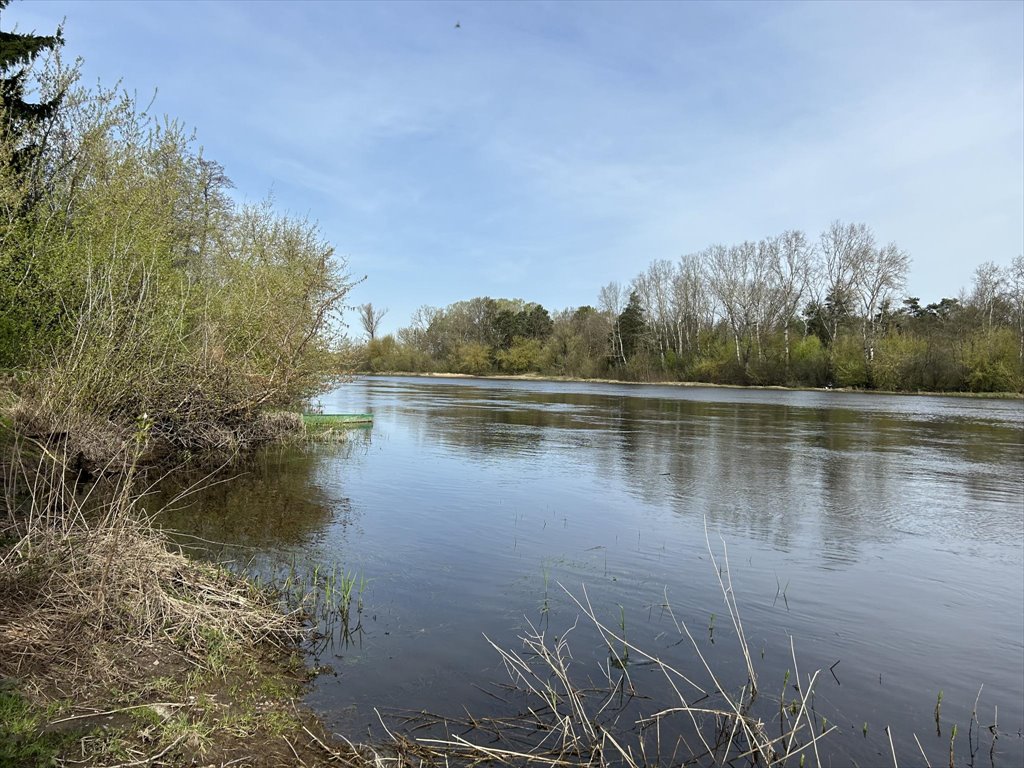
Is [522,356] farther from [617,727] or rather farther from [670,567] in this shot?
[617,727]

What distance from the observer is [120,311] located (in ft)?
34.7

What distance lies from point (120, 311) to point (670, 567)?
9.33 m

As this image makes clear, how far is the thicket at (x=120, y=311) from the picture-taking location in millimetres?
10953

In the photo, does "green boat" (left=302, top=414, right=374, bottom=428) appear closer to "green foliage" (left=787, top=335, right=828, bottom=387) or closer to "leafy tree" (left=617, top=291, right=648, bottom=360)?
"green foliage" (left=787, top=335, right=828, bottom=387)

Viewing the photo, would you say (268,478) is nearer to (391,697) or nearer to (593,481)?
(593,481)

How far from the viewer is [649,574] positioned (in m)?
9.17

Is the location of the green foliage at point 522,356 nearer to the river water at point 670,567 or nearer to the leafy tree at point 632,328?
the leafy tree at point 632,328

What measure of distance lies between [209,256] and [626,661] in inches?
885

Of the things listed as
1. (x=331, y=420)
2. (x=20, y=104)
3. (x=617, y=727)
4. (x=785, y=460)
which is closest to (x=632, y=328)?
(x=331, y=420)

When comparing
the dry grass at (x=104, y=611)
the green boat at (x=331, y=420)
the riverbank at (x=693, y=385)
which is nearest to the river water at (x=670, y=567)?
the dry grass at (x=104, y=611)

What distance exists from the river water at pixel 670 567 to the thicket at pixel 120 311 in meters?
1.99

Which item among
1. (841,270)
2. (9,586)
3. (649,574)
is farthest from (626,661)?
(841,270)

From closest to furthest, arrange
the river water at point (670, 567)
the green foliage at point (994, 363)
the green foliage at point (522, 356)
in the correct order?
the river water at point (670, 567) → the green foliage at point (994, 363) → the green foliage at point (522, 356)

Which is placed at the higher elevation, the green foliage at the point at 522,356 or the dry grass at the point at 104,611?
the green foliage at the point at 522,356
